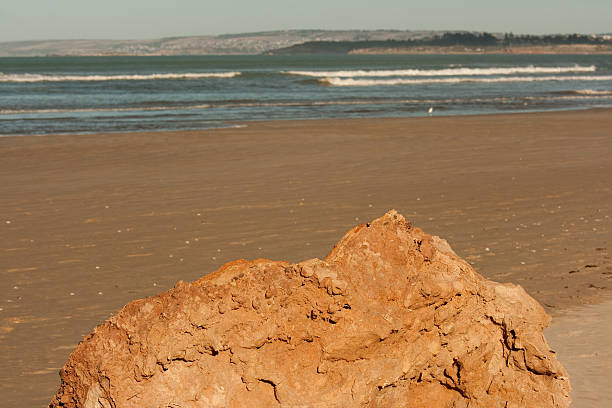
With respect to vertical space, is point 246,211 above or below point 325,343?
below

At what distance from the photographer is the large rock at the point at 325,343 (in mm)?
3014

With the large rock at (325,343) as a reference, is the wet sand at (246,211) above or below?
below

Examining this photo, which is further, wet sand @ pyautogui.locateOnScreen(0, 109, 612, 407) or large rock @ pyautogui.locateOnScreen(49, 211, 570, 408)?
wet sand @ pyautogui.locateOnScreen(0, 109, 612, 407)

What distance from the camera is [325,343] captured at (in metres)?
3.05

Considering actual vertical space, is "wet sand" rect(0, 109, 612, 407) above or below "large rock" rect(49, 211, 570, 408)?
below

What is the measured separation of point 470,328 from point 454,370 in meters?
0.20

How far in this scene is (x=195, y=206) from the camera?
9281 mm

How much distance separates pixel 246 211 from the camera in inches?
352

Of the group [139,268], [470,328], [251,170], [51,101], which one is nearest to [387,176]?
[251,170]

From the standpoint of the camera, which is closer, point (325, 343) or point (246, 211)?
point (325, 343)

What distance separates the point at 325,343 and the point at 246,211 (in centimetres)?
596

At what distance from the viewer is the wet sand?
595cm

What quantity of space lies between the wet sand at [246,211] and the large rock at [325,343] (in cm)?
154

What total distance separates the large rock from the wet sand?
5.04ft
